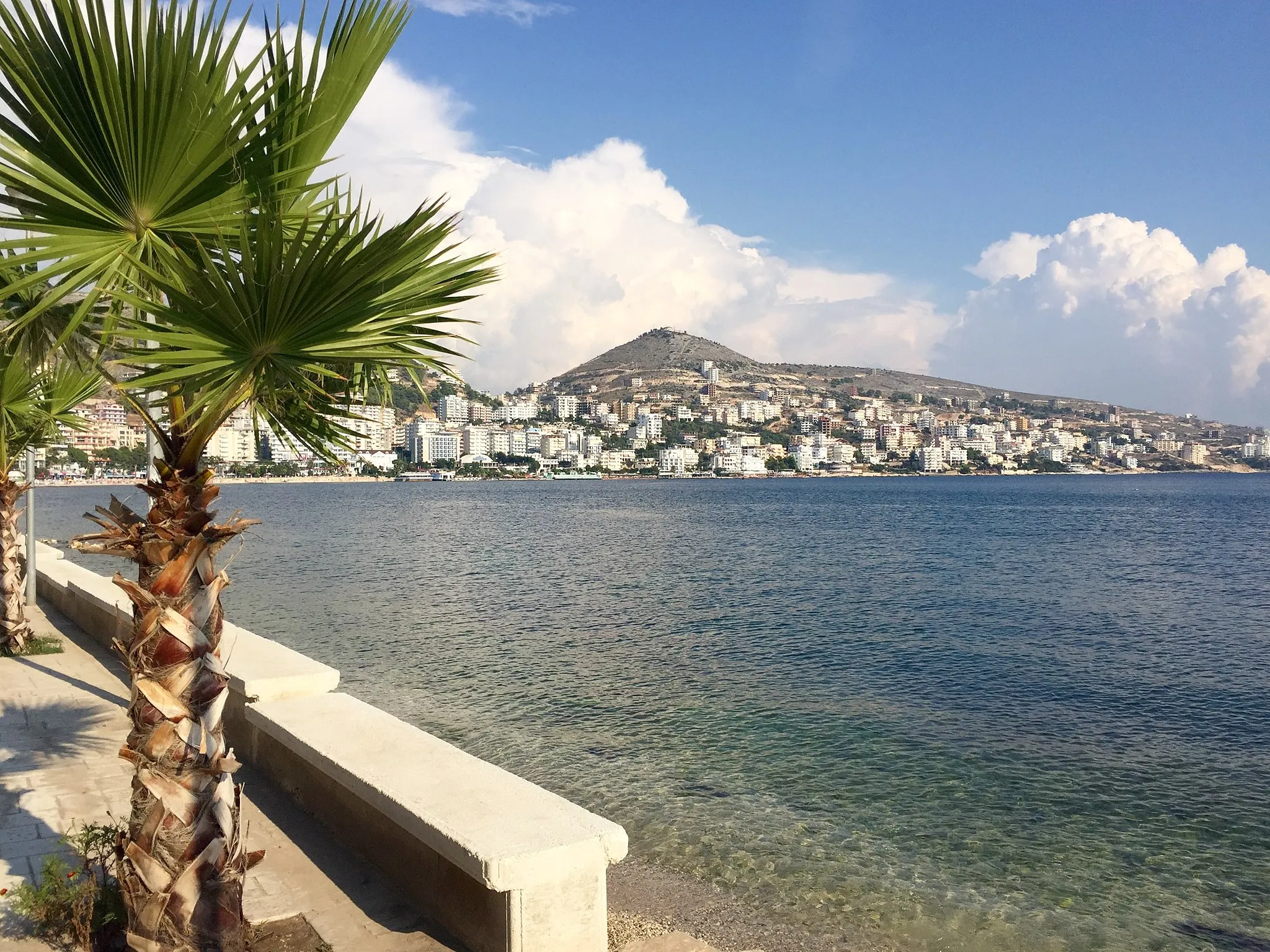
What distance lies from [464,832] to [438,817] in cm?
23

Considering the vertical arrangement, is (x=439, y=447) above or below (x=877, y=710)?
above

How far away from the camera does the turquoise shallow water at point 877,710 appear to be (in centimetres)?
770

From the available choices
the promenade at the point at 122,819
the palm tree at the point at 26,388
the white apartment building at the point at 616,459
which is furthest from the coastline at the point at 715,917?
the white apartment building at the point at 616,459

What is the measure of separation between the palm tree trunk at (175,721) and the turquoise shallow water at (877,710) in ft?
14.8

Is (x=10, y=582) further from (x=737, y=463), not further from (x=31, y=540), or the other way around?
(x=737, y=463)

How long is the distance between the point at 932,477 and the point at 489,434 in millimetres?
90019

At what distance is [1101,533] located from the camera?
5459 cm

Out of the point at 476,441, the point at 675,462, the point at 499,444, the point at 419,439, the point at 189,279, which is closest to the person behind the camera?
the point at 189,279

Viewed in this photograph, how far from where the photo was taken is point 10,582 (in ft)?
34.6

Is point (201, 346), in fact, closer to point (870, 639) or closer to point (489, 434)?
point (870, 639)

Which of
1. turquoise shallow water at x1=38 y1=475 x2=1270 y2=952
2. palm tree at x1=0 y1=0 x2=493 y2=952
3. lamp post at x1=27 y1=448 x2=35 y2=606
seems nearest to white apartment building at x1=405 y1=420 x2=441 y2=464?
turquoise shallow water at x1=38 y1=475 x2=1270 y2=952

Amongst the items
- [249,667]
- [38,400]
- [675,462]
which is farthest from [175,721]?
[675,462]

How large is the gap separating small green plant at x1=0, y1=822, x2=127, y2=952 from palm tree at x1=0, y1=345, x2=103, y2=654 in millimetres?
2700

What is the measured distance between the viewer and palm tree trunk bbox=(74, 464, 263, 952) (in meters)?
3.49
